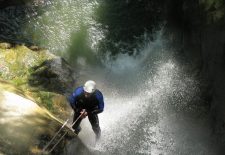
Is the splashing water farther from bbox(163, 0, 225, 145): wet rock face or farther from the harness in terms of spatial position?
the harness

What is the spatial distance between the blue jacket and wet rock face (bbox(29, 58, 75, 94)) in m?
3.73

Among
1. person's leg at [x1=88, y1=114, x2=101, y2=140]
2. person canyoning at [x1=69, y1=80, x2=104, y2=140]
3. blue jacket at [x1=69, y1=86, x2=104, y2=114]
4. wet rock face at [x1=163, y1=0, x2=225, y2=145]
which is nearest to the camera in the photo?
person canyoning at [x1=69, y1=80, x2=104, y2=140]

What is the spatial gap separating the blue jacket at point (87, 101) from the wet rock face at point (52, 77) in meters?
3.73

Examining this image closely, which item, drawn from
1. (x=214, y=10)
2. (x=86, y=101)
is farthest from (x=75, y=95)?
(x=214, y=10)

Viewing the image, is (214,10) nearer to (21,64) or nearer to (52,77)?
(52,77)

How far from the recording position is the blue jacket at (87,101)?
1078 centimetres

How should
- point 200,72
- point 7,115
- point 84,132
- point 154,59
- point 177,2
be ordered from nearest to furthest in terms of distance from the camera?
1. point 7,115
2. point 84,132
3. point 200,72
4. point 177,2
5. point 154,59

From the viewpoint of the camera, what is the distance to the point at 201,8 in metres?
14.5

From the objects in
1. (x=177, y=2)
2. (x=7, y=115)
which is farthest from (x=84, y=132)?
(x=177, y=2)

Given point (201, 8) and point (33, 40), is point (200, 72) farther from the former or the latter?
point (33, 40)

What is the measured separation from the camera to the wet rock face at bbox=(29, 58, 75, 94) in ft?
48.0

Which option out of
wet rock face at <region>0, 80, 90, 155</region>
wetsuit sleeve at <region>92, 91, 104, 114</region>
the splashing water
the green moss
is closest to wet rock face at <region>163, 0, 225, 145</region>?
the splashing water

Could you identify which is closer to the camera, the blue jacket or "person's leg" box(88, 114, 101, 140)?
the blue jacket

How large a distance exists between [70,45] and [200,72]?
7307mm
